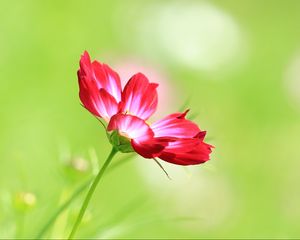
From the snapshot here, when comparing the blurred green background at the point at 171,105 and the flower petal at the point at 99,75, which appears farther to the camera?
the blurred green background at the point at 171,105

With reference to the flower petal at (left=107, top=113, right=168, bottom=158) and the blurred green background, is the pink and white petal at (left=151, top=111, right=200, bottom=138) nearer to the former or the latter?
the flower petal at (left=107, top=113, right=168, bottom=158)

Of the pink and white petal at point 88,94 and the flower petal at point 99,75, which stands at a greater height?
the flower petal at point 99,75

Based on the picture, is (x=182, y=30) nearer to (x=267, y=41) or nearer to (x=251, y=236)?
(x=267, y=41)

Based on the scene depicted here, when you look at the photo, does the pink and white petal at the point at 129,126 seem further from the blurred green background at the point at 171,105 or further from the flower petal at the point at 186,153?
the blurred green background at the point at 171,105

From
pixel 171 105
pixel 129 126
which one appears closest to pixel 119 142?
pixel 129 126

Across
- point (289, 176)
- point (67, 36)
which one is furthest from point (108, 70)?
point (67, 36)

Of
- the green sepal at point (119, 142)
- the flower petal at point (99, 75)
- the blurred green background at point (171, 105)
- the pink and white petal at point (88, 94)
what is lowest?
the green sepal at point (119, 142)

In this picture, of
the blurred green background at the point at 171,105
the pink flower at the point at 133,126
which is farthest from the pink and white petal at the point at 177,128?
the blurred green background at the point at 171,105

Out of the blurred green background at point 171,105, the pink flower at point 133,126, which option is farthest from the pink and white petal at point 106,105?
the blurred green background at point 171,105
